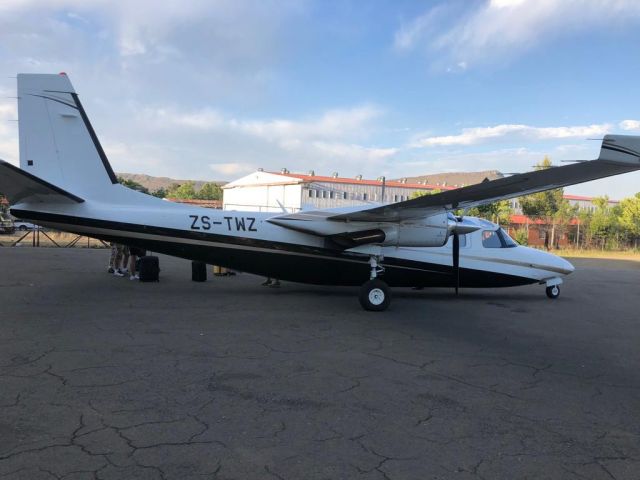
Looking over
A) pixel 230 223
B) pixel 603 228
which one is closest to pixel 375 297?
pixel 230 223

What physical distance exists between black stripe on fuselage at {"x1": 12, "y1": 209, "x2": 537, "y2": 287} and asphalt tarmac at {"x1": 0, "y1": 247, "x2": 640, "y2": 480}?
1280 millimetres

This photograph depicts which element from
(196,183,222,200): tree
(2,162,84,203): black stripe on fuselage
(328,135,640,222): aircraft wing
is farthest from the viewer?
(196,183,222,200): tree

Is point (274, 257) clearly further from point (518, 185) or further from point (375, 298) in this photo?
point (518, 185)

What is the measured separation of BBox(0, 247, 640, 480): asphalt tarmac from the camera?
Answer: 3723 millimetres

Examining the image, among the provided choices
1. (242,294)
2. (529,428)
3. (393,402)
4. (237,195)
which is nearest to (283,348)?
(393,402)

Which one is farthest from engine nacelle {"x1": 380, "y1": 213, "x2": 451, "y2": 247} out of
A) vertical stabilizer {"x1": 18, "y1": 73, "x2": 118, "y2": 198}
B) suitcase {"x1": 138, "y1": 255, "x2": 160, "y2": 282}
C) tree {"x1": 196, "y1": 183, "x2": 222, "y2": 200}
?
tree {"x1": 196, "y1": 183, "x2": 222, "y2": 200}

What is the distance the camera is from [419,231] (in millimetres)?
10938

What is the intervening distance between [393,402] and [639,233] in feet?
162

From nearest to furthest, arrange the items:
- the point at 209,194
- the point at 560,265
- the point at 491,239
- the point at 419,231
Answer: the point at 419,231 < the point at 491,239 < the point at 560,265 < the point at 209,194

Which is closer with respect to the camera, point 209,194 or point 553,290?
point 553,290

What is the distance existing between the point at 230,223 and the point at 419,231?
439 centimetres

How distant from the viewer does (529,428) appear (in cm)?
456

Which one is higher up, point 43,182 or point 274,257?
point 43,182

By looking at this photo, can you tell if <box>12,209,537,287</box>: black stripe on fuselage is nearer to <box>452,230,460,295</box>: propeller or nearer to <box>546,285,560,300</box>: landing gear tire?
<box>452,230,460,295</box>: propeller
